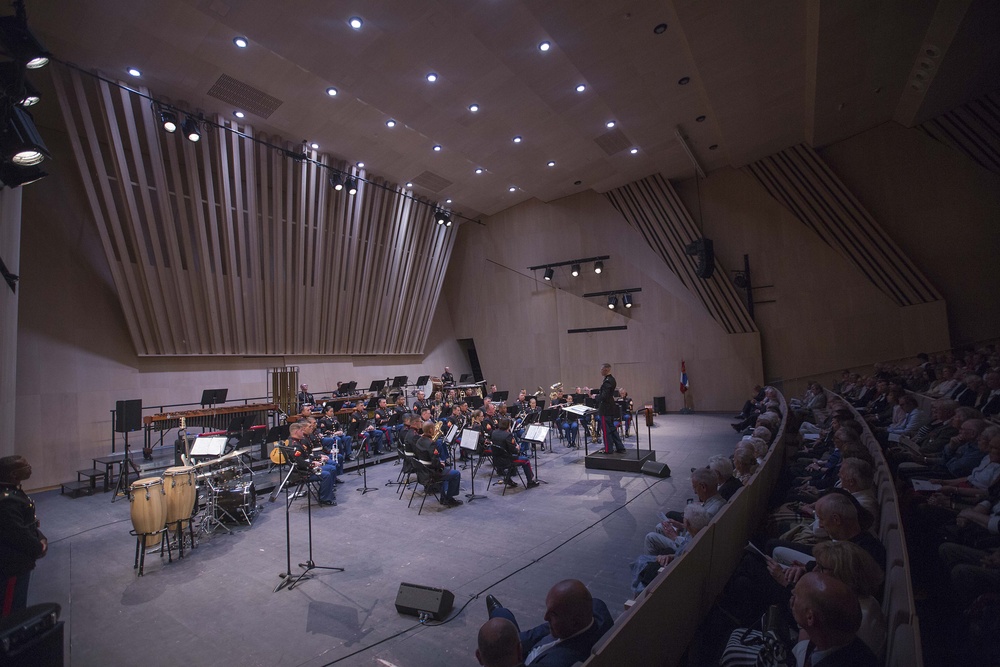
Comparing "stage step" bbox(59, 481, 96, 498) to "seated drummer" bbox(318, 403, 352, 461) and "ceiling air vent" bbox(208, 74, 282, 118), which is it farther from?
"ceiling air vent" bbox(208, 74, 282, 118)

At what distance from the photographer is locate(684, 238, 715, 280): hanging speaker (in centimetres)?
1304

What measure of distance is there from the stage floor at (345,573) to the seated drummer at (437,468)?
0.78 ft

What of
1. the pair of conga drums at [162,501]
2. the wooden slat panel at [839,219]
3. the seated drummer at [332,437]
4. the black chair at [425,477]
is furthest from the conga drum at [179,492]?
the wooden slat panel at [839,219]

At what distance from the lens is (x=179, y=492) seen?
16.3ft

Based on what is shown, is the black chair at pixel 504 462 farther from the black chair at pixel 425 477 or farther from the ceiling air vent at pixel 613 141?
the ceiling air vent at pixel 613 141

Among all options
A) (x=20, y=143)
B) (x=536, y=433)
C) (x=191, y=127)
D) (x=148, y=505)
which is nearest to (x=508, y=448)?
(x=536, y=433)

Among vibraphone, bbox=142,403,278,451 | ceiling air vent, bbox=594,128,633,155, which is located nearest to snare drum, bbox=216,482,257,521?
vibraphone, bbox=142,403,278,451

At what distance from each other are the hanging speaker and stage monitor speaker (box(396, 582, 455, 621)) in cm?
1193

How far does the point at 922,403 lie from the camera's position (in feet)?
24.2

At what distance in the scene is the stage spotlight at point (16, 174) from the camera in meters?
Answer: 4.62

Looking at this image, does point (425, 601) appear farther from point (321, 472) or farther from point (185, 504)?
point (321, 472)

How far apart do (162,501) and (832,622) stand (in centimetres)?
563

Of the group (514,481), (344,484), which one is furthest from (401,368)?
(514,481)

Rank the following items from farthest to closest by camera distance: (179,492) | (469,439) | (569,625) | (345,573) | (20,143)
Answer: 1. (469,439)
2. (179,492)
3. (345,573)
4. (20,143)
5. (569,625)
